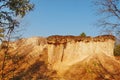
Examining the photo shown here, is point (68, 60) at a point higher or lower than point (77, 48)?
lower

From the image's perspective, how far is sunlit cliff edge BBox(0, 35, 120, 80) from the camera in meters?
40.1

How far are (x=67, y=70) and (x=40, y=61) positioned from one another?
20.3 feet

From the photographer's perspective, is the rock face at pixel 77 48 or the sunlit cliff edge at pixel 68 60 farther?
the rock face at pixel 77 48

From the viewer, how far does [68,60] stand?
44344 mm

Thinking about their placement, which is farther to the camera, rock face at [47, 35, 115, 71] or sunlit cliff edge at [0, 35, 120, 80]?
rock face at [47, 35, 115, 71]

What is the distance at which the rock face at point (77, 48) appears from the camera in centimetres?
4403

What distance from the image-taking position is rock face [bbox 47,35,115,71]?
44031 mm

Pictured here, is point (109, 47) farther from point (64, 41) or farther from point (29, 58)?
point (29, 58)

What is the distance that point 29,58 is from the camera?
156ft

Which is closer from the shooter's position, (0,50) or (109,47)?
(109,47)

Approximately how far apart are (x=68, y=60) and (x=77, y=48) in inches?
86.1

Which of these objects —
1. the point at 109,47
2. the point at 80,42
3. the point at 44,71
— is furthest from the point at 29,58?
the point at 109,47

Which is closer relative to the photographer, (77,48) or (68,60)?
→ (68,60)

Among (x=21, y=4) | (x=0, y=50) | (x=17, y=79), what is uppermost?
(x=21, y=4)
